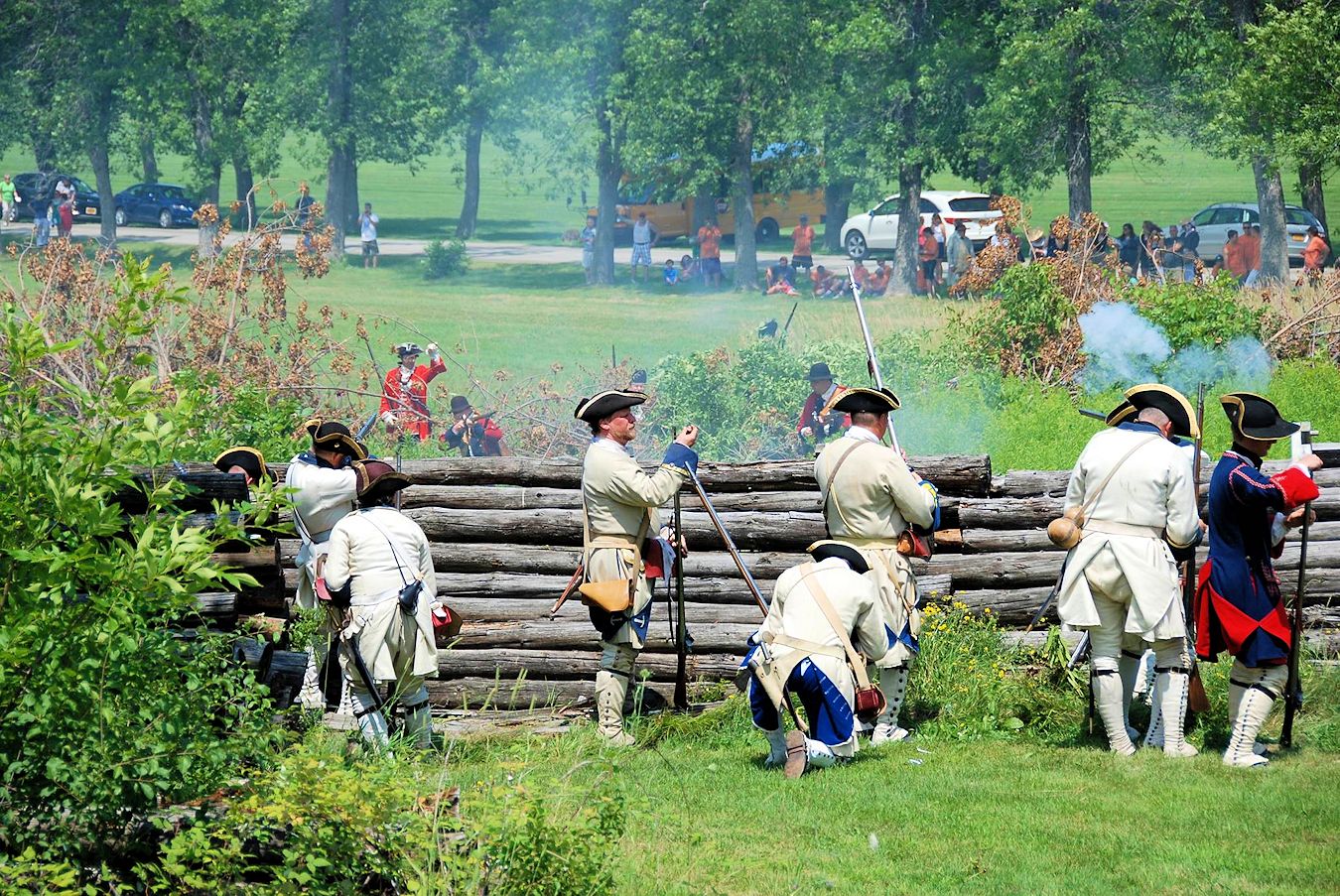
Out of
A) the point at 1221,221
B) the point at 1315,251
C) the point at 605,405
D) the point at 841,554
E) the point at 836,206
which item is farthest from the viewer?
the point at 836,206

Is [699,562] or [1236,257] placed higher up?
[1236,257]

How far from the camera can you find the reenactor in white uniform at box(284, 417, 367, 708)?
9258 millimetres

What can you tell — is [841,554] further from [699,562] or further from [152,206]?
[152,206]

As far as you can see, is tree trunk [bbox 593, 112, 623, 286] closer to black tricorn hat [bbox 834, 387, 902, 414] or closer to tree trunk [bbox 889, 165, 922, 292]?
tree trunk [bbox 889, 165, 922, 292]

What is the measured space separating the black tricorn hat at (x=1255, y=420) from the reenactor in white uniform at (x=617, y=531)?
289cm

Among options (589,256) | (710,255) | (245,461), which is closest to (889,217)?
(710,255)

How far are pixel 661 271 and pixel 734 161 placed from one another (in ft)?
16.0

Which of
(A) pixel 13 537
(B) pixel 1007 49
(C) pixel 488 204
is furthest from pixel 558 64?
(A) pixel 13 537

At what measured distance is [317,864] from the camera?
219 inches

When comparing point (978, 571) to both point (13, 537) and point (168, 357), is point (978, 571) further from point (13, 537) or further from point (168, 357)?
point (168, 357)

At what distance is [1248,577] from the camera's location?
313 inches

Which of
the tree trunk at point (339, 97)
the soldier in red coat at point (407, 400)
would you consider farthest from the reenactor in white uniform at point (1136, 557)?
the tree trunk at point (339, 97)

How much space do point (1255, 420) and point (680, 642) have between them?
344 cm

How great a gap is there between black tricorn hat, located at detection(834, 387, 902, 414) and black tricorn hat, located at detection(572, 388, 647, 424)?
117 cm
